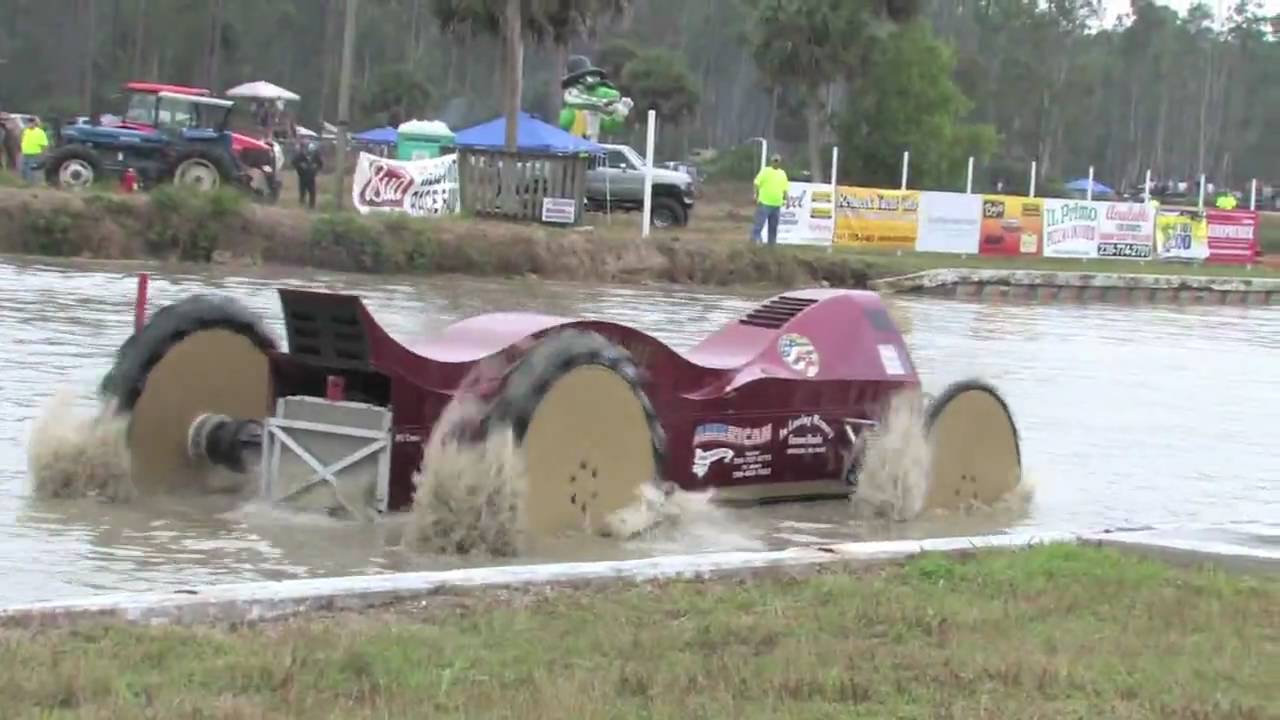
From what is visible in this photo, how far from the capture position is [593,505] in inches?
348

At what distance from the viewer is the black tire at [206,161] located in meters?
35.7

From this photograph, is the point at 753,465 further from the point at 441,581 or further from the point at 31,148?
the point at 31,148

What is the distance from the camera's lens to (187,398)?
31.3 ft

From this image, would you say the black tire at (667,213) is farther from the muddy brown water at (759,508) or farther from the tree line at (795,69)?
the muddy brown water at (759,508)

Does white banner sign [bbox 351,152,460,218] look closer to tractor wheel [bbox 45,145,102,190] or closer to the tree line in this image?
tractor wheel [bbox 45,145,102,190]

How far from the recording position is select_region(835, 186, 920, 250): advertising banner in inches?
1519

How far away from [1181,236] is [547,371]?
40041 millimetres

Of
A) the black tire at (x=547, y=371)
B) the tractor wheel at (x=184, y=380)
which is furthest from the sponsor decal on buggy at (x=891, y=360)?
the tractor wheel at (x=184, y=380)

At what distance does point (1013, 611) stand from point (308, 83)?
346 ft

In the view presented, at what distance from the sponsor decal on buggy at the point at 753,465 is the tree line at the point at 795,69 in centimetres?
3069

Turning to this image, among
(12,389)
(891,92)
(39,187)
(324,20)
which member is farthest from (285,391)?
(324,20)

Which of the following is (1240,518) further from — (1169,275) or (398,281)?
(1169,275)

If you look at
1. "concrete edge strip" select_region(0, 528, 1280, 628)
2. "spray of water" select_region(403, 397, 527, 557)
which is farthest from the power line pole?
"concrete edge strip" select_region(0, 528, 1280, 628)

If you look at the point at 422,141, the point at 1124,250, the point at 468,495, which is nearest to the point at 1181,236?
the point at 1124,250
